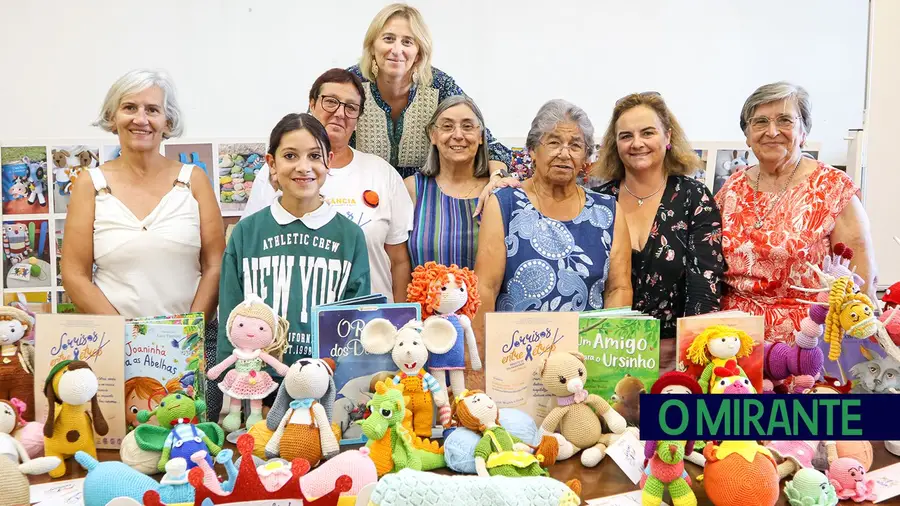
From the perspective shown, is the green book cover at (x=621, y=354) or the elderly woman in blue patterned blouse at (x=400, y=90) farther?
the elderly woman in blue patterned blouse at (x=400, y=90)

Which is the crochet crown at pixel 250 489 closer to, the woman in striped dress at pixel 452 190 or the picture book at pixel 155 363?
the picture book at pixel 155 363

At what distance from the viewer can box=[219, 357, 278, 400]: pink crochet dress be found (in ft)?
5.81

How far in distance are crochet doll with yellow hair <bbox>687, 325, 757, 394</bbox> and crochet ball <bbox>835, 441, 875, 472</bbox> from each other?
0.84ft

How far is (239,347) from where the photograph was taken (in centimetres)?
179

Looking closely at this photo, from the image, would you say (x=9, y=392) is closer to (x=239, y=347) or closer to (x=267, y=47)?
(x=239, y=347)

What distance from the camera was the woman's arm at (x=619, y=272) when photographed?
7.43ft

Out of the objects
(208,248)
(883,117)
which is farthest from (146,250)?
(883,117)

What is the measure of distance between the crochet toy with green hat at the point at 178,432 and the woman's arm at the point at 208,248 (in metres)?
0.50

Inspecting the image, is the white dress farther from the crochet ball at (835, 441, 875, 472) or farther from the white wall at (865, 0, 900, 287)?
the white wall at (865, 0, 900, 287)

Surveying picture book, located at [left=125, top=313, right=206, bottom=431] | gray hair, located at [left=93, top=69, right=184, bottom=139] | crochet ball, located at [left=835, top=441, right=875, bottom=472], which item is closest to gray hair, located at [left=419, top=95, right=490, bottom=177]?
gray hair, located at [left=93, top=69, right=184, bottom=139]

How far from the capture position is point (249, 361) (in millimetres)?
1781

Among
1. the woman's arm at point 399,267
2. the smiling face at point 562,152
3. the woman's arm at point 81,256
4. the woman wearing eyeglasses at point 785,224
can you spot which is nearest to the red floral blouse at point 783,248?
the woman wearing eyeglasses at point 785,224

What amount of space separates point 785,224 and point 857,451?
872 mm

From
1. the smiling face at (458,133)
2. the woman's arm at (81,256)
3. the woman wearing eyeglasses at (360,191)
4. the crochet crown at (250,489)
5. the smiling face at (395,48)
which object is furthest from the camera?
the smiling face at (395,48)
